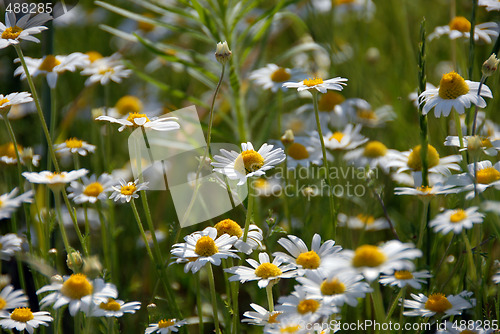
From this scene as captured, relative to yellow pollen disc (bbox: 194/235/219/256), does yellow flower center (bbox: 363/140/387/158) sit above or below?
below

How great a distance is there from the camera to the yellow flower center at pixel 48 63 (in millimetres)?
1421

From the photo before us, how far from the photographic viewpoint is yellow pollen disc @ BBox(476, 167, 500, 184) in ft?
3.47

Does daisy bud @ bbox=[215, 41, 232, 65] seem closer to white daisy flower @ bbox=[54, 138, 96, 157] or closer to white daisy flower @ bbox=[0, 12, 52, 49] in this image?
white daisy flower @ bbox=[0, 12, 52, 49]

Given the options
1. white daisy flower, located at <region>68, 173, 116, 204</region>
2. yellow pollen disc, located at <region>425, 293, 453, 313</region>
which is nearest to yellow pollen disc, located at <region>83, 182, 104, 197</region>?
white daisy flower, located at <region>68, 173, 116, 204</region>

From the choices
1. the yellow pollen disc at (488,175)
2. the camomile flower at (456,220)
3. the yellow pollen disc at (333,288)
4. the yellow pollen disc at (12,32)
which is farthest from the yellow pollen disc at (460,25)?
the yellow pollen disc at (12,32)

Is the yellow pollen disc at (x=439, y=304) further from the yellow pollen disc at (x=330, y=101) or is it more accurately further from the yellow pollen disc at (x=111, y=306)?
the yellow pollen disc at (x=330, y=101)

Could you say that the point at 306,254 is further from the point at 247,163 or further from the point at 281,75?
the point at 281,75

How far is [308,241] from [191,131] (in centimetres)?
68

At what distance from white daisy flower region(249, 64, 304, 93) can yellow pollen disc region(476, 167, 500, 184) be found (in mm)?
812

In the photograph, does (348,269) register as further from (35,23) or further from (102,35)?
(102,35)

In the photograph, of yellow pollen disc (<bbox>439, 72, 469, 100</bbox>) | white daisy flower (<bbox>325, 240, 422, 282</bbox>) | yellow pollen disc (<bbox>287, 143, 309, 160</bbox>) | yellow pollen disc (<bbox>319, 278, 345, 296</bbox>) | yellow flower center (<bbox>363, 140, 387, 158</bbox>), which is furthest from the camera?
yellow flower center (<bbox>363, 140, 387, 158</bbox>)

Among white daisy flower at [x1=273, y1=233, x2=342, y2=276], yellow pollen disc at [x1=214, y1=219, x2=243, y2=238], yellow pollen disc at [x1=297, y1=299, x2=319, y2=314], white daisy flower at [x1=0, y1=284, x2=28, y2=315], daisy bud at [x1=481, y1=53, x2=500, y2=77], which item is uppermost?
daisy bud at [x1=481, y1=53, x2=500, y2=77]

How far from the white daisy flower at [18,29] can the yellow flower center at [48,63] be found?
18 cm

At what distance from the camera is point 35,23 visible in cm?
124
